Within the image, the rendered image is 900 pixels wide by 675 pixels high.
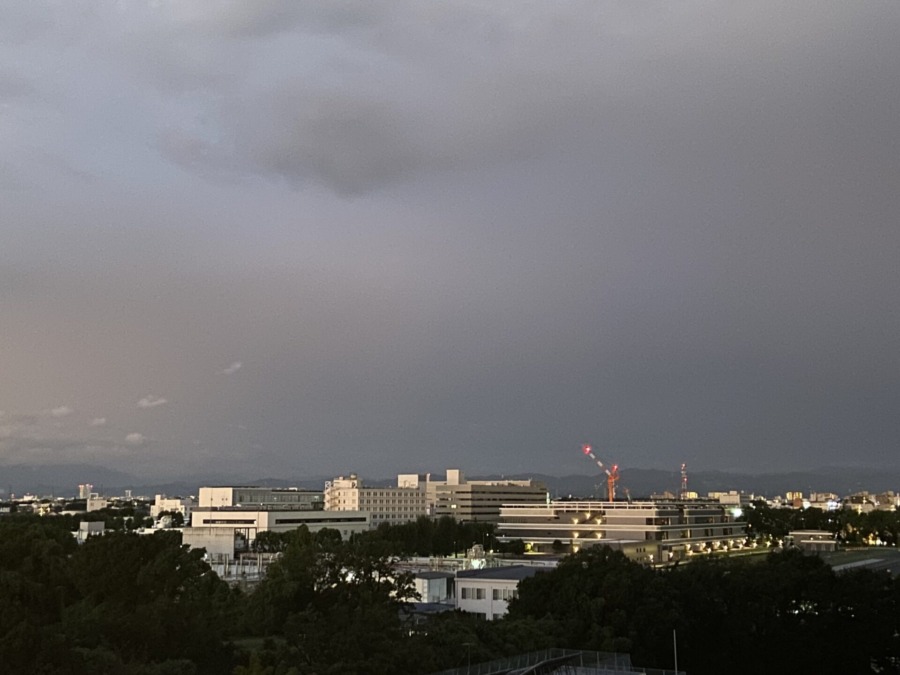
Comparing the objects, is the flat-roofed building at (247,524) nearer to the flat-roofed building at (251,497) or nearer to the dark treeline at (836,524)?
the flat-roofed building at (251,497)

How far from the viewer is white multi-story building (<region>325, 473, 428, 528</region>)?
550 ft

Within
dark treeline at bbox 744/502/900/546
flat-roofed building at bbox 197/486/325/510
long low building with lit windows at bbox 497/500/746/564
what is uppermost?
flat-roofed building at bbox 197/486/325/510

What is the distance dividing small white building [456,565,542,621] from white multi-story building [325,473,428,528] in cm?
11567

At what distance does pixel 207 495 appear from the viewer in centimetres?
15325

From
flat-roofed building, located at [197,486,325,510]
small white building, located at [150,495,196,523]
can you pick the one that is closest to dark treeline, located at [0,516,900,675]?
flat-roofed building, located at [197,486,325,510]

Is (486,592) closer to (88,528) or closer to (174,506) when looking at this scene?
(88,528)

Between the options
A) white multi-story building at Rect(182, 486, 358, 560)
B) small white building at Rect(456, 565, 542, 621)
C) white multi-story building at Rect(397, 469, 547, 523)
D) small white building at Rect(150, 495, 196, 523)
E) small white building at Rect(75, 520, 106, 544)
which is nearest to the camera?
small white building at Rect(456, 565, 542, 621)

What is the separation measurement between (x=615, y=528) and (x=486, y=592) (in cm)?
5472

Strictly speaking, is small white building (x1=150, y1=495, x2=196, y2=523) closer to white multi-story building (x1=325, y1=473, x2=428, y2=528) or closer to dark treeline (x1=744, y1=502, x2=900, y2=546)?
white multi-story building (x1=325, y1=473, x2=428, y2=528)

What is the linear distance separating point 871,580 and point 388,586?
902 inches

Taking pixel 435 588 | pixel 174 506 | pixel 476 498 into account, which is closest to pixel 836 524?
pixel 476 498

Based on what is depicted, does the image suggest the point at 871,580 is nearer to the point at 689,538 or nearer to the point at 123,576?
the point at 123,576

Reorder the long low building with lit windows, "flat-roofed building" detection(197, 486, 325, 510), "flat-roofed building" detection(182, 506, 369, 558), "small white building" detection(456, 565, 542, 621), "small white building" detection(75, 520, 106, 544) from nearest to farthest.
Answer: "small white building" detection(456, 565, 542, 621), the long low building with lit windows, "small white building" detection(75, 520, 106, 544), "flat-roofed building" detection(182, 506, 369, 558), "flat-roofed building" detection(197, 486, 325, 510)

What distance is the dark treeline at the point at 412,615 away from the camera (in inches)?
1226
